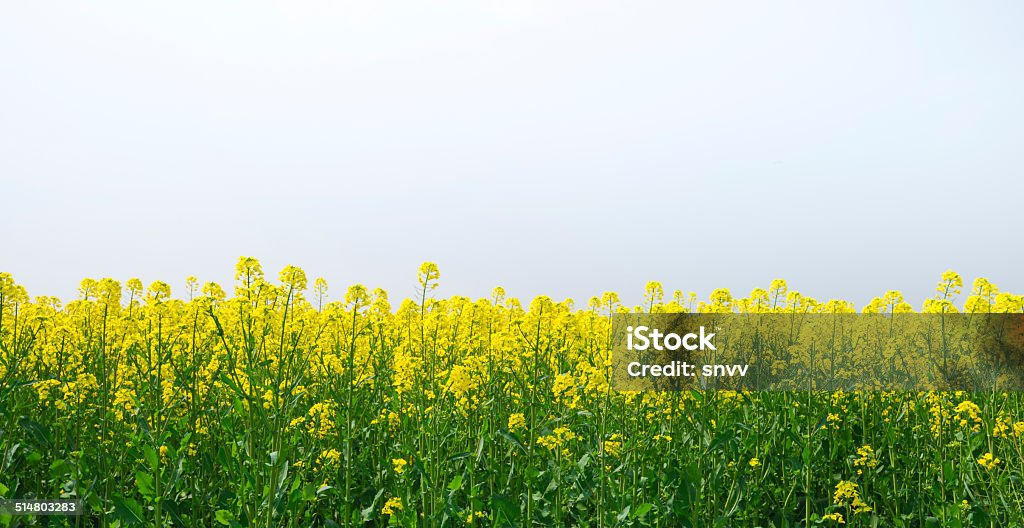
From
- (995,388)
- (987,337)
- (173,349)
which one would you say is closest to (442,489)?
(173,349)

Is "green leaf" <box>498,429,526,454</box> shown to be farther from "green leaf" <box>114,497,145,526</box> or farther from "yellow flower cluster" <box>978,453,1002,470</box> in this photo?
"yellow flower cluster" <box>978,453,1002,470</box>

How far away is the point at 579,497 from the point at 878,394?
3.44m

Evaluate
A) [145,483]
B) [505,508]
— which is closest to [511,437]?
[505,508]

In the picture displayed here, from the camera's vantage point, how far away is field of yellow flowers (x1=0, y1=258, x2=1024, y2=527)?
409 centimetres

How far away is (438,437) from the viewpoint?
4.12 meters

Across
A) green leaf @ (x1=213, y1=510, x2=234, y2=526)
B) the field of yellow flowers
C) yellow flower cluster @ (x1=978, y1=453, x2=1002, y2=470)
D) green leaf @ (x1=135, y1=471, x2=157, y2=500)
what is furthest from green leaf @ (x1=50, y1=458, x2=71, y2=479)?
yellow flower cluster @ (x1=978, y1=453, x2=1002, y2=470)

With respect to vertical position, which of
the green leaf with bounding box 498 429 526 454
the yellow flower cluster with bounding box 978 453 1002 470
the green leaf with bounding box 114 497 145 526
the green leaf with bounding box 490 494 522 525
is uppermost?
the green leaf with bounding box 498 429 526 454

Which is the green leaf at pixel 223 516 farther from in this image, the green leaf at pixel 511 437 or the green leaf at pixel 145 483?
the green leaf at pixel 511 437

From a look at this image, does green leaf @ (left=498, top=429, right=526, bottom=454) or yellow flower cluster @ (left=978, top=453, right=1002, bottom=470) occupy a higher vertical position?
green leaf @ (left=498, top=429, right=526, bottom=454)

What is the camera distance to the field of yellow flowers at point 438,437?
409 centimetres

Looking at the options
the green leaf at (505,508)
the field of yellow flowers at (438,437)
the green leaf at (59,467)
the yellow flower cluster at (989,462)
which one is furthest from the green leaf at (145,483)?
the yellow flower cluster at (989,462)

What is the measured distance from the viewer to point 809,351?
6.16m

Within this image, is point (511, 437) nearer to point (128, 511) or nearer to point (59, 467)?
point (128, 511)

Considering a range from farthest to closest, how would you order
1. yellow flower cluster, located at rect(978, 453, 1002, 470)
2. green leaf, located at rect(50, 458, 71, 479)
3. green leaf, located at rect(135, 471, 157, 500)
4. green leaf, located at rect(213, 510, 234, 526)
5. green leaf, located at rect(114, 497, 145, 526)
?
yellow flower cluster, located at rect(978, 453, 1002, 470) < green leaf, located at rect(50, 458, 71, 479) < green leaf, located at rect(135, 471, 157, 500) < green leaf, located at rect(114, 497, 145, 526) < green leaf, located at rect(213, 510, 234, 526)
